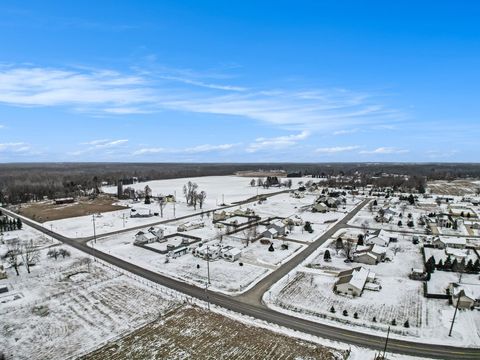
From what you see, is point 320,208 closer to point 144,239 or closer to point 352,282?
point 144,239

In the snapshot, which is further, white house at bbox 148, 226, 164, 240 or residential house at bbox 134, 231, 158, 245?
white house at bbox 148, 226, 164, 240

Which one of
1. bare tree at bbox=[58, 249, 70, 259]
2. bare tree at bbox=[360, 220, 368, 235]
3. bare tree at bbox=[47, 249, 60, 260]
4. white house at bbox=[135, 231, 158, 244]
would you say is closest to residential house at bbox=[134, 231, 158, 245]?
white house at bbox=[135, 231, 158, 244]

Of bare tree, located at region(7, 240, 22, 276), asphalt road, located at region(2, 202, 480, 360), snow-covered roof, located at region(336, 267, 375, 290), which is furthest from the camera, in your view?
Result: bare tree, located at region(7, 240, 22, 276)

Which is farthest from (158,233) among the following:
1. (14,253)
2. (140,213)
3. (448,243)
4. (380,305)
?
(448,243)

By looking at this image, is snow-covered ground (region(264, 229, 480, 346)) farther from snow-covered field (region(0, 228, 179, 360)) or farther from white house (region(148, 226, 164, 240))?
white house (region(148, 226, 164, 240))

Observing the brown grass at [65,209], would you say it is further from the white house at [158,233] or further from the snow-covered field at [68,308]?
the snow-covered field at [68,308]

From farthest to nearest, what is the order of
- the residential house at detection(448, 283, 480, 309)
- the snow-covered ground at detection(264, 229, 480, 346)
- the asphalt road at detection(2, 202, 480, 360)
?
the residential house at detection(448, 283, 480, 309), the snow-covered ground at detection(264, 229, 480, 346), the asphalt road at detection(2, 202, 480, 360)
